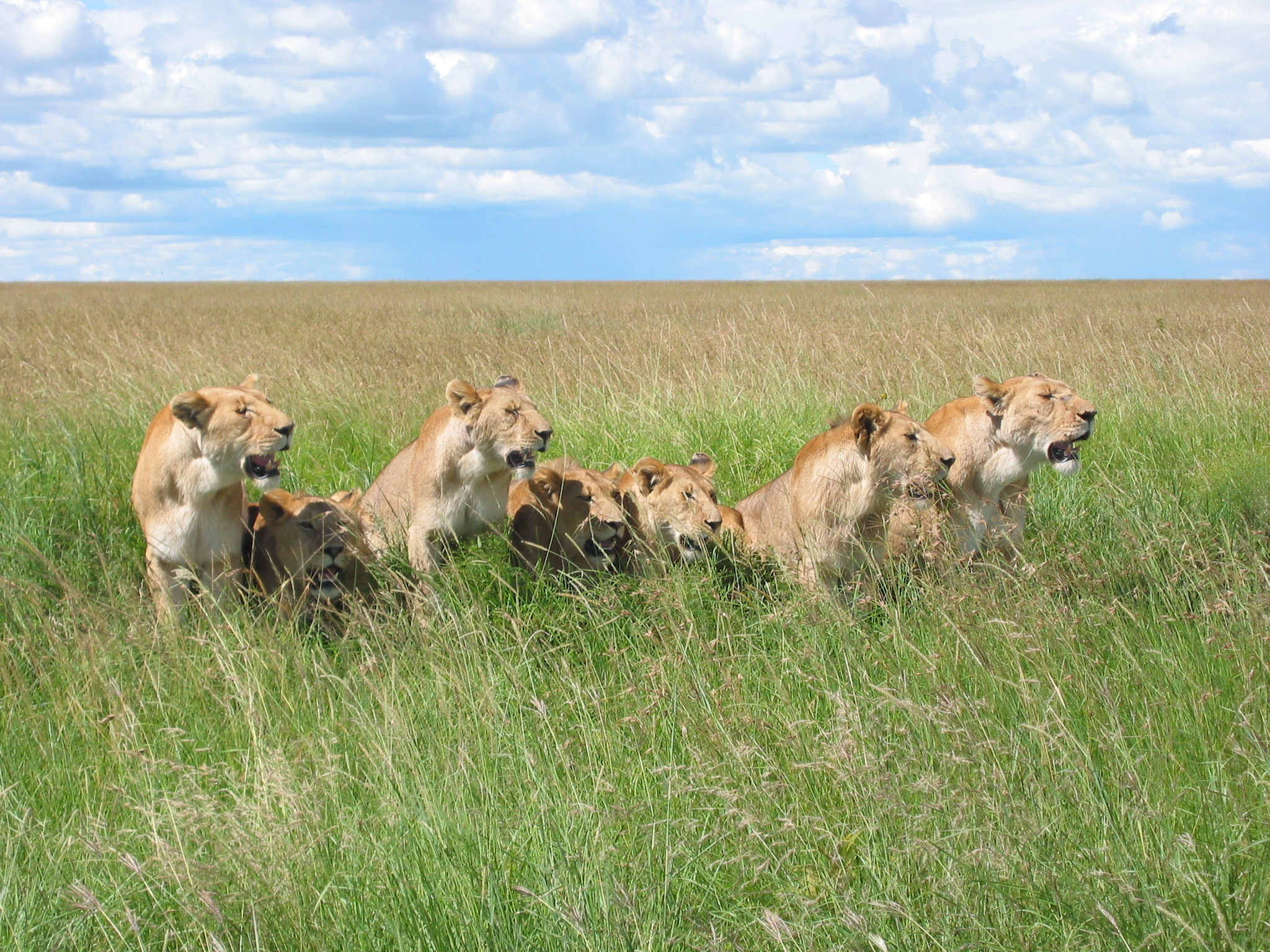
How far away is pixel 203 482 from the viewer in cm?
532

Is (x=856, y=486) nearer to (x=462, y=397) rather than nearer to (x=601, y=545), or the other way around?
(x=601, y=545)

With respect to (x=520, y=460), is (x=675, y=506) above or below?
below

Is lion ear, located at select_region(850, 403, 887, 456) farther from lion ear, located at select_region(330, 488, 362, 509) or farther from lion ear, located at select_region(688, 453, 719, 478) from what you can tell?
lion ear, located at select_region(330, 488, 362, 509)

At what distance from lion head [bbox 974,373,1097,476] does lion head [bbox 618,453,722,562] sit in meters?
1.58

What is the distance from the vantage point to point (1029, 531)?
6711 mm

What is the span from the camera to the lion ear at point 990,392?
20.1 feet

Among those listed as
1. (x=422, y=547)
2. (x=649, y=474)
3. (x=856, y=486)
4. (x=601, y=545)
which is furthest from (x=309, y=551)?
(x=856, y=486)

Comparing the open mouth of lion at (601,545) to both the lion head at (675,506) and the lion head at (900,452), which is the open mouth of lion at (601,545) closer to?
the lion head at (675,506)

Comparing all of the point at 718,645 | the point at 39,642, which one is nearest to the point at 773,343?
the point at 718,645

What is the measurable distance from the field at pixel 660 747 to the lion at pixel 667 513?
0.31 meters

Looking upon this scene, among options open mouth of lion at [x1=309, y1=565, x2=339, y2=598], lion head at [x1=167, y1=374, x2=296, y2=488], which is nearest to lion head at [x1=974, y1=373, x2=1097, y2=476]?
open mouth of lion at [x1=309, y1=565, x2=339, y2=598]

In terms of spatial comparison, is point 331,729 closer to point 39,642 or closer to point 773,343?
point 39,642

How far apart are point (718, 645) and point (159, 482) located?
8.87 ft

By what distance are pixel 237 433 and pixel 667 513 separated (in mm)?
2150
